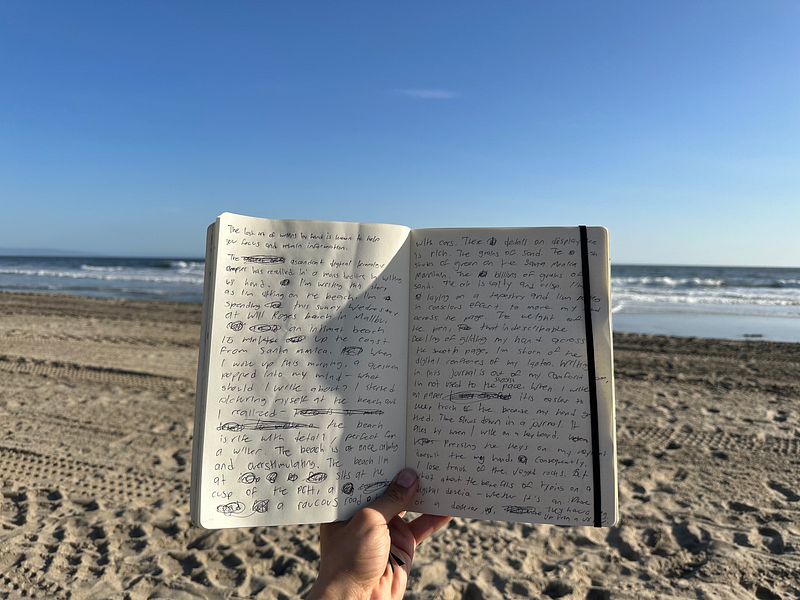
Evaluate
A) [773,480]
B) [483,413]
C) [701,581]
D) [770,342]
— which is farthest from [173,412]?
[770,342]

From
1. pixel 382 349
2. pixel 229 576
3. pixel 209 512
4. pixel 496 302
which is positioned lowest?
pixel 229 576

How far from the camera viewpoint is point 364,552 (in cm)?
152

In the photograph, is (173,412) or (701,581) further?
(173,412)

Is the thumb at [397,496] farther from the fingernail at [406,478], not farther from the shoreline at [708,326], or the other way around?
the shoreline at [708,326]

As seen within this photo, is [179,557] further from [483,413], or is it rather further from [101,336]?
[101,336]

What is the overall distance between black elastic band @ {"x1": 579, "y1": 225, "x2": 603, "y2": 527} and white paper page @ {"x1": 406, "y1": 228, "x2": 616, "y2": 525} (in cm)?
2

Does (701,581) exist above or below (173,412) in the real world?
below

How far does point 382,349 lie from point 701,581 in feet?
8.15

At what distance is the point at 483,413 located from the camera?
169 cm

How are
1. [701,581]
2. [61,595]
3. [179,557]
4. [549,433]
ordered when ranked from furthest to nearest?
[179,557]
[701,581]
[61,595]
[549,433]

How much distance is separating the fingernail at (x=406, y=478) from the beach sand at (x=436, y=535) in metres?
1.33

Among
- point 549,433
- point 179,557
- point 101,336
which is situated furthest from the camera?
point 101,336

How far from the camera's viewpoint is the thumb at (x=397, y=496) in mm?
1569

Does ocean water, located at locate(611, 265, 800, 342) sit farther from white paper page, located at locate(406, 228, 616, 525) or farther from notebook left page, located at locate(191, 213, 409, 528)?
notebook left page, located at locate(191, 213, 409, 528)
